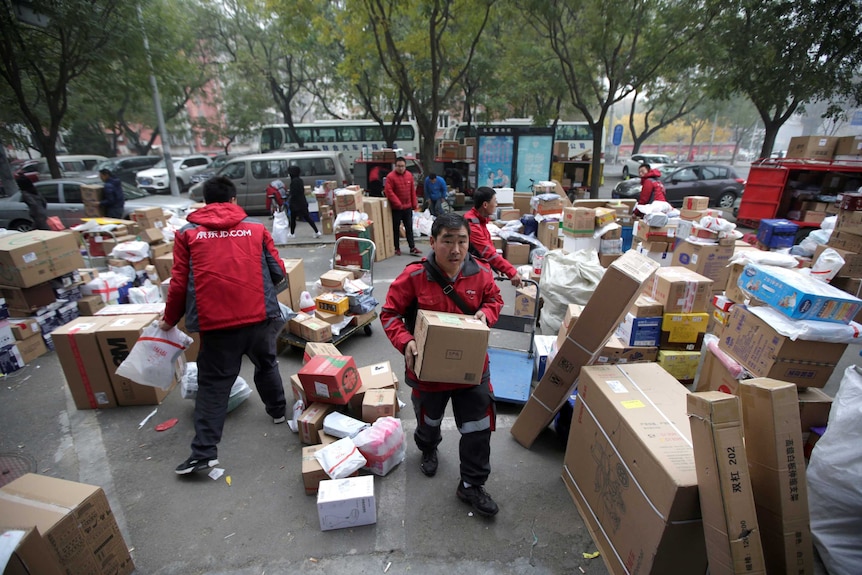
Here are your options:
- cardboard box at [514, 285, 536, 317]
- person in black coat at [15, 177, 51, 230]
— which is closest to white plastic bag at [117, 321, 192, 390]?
cardboard box at [514, 285, 536, 317]

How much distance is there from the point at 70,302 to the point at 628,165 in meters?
23.8

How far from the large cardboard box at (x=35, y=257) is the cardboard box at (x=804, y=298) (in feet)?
21.8

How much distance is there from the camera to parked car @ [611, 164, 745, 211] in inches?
495

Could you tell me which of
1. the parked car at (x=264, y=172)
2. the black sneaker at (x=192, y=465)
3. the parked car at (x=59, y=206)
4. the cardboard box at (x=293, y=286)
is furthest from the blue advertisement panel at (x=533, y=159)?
the black sneaker at (x=192, y=465)

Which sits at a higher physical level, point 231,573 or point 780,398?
point 780,398

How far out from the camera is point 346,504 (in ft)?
7.94

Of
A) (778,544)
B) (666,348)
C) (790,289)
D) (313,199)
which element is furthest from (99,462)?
(313,199)

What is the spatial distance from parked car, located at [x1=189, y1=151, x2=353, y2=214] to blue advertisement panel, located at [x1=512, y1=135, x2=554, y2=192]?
5.56 meters

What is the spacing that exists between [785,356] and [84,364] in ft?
17.1

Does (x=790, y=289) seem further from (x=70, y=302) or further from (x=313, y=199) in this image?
(x=313, y=199)

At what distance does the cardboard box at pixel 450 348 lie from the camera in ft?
6.89

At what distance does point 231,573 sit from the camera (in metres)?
2.24

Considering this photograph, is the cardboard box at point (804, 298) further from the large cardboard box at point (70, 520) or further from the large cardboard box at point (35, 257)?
the large cardboard box at point (35, 257)

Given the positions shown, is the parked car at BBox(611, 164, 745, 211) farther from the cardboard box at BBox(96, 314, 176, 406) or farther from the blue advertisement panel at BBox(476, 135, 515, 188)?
the cardboard box at BBox(96, 314, 176, 406)
